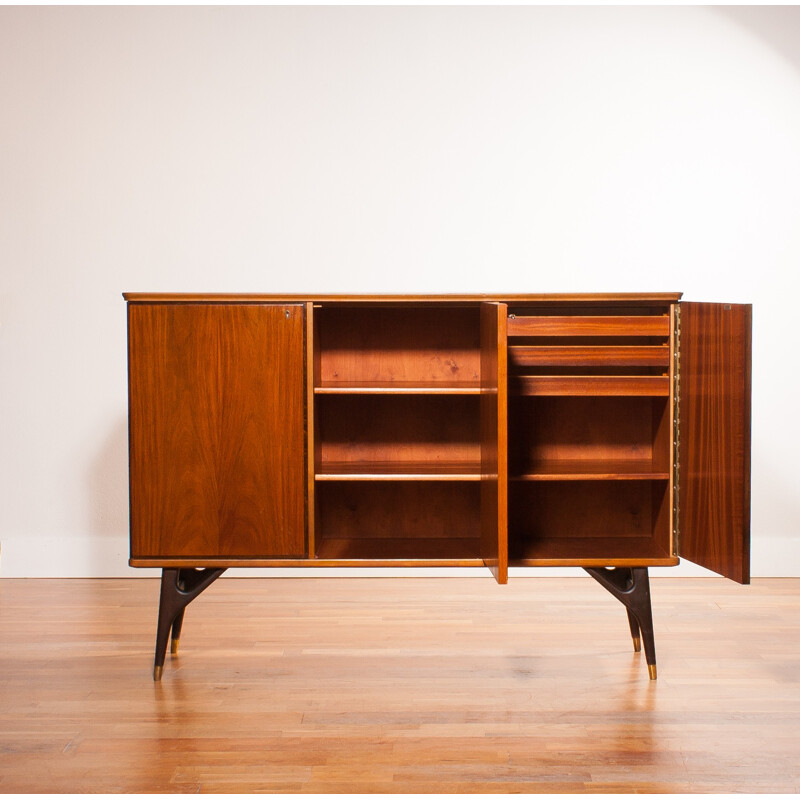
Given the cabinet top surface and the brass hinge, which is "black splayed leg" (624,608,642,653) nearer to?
the brass hinge

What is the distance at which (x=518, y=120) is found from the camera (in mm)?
4090

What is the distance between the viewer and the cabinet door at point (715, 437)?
2.41 metres

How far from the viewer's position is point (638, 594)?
2848mm

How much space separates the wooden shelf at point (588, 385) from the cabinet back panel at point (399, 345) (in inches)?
14.6

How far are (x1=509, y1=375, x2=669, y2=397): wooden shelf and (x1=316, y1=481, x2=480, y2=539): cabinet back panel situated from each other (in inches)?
22.1

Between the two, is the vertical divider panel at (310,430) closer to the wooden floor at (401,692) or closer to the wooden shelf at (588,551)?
the wooden floor at (401,692)

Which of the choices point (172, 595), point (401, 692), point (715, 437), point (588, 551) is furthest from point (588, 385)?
point (172, 595)

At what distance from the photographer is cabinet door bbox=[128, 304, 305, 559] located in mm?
2689

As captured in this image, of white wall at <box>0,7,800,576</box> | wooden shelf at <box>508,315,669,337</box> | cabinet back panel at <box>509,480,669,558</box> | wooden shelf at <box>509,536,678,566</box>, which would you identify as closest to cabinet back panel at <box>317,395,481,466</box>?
cabinet back panel at <box>509,480,669,558</box>

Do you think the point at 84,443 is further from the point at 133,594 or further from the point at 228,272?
the point at 228,272

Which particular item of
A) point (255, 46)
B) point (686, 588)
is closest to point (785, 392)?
point (686, 588)

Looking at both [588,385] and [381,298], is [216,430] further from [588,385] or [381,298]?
[588,385]

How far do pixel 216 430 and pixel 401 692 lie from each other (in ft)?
3.23

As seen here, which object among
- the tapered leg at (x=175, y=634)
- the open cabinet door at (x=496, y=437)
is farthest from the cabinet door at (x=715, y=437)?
the tapered leg at (x=175, y=634)
